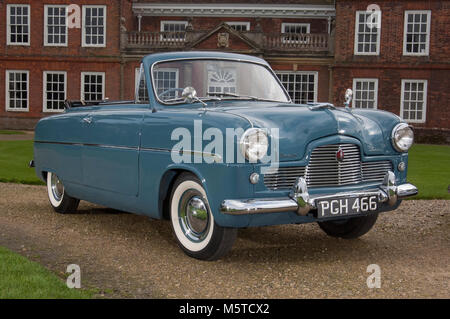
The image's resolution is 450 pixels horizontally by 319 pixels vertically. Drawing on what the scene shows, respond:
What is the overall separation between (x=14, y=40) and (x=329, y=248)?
25606 millimetres

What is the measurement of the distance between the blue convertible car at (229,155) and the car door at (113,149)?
0.01m

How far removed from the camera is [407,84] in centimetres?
2459

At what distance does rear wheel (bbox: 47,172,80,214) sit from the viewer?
21.2 ft

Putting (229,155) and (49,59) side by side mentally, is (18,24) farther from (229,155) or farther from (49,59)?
(229,155)

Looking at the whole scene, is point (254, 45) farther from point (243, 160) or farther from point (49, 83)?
point (243, 160)

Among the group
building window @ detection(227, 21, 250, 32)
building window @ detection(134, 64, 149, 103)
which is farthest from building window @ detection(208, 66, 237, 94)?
building window @ detection(227, 21, 250, 32)

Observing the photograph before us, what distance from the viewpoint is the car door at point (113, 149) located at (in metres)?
4.90

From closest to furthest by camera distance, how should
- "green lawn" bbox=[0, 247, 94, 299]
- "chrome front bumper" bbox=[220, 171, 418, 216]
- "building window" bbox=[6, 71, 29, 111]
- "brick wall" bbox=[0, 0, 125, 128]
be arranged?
"green lawn" bbox=[0, 247, 94, 299], "chrome front bumper" bbox=[220, 171, 418, 216], "brick wall" bbox=[0, 0, 125, 128], "building window" bbox=[6, 71, 29, 111]

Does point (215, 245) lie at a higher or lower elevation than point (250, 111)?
lower

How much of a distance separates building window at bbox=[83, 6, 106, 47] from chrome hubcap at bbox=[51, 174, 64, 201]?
2086 centimetres

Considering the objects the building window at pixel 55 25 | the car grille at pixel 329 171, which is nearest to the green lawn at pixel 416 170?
the car grille at pixel 329 171

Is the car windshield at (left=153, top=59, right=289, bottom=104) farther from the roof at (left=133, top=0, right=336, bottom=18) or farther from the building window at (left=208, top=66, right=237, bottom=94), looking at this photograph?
the roof at (left=133, top=0, right=336, bottom=18)

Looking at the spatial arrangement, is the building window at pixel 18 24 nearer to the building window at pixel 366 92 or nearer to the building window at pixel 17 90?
the building window at pixel 17 90
